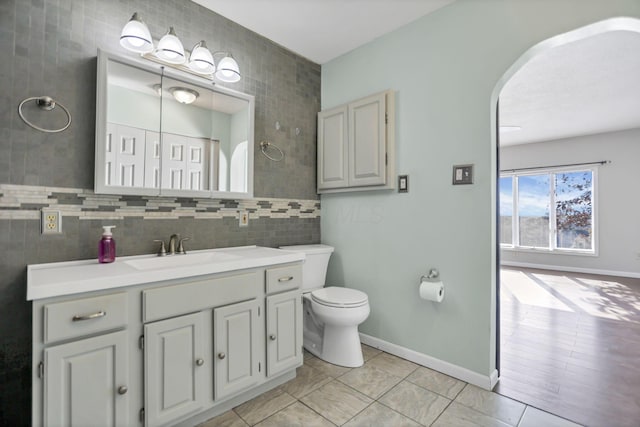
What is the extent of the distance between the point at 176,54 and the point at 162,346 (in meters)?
1.66

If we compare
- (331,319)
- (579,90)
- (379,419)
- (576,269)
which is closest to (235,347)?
(331,319)

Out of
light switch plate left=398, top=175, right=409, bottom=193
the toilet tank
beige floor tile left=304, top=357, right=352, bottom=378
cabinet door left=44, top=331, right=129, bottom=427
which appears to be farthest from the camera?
the toilet tank

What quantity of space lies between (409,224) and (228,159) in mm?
1420

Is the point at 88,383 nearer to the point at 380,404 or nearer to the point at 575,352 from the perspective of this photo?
the point at 380,404

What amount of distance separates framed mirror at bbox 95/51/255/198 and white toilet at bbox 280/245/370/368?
893 millimetres

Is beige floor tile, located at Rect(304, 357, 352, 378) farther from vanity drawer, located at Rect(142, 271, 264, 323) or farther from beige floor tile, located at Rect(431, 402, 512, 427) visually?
vanity drawer, located at Rect(142, 271, 264, 323)

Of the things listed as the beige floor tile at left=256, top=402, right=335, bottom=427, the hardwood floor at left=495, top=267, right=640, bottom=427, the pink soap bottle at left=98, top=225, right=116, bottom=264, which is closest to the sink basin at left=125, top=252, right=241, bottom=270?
the pink soap bottle at left=98, top=225, right=116, bottom=264

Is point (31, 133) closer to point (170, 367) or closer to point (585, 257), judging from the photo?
point (170, 367)

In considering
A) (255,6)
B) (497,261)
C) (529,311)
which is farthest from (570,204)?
(255,6)

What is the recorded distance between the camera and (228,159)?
222cm

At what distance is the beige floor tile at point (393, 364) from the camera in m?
2.13

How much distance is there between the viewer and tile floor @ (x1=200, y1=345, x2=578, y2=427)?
5.29 feet

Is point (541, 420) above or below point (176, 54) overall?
below

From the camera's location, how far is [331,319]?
7.06 feet
